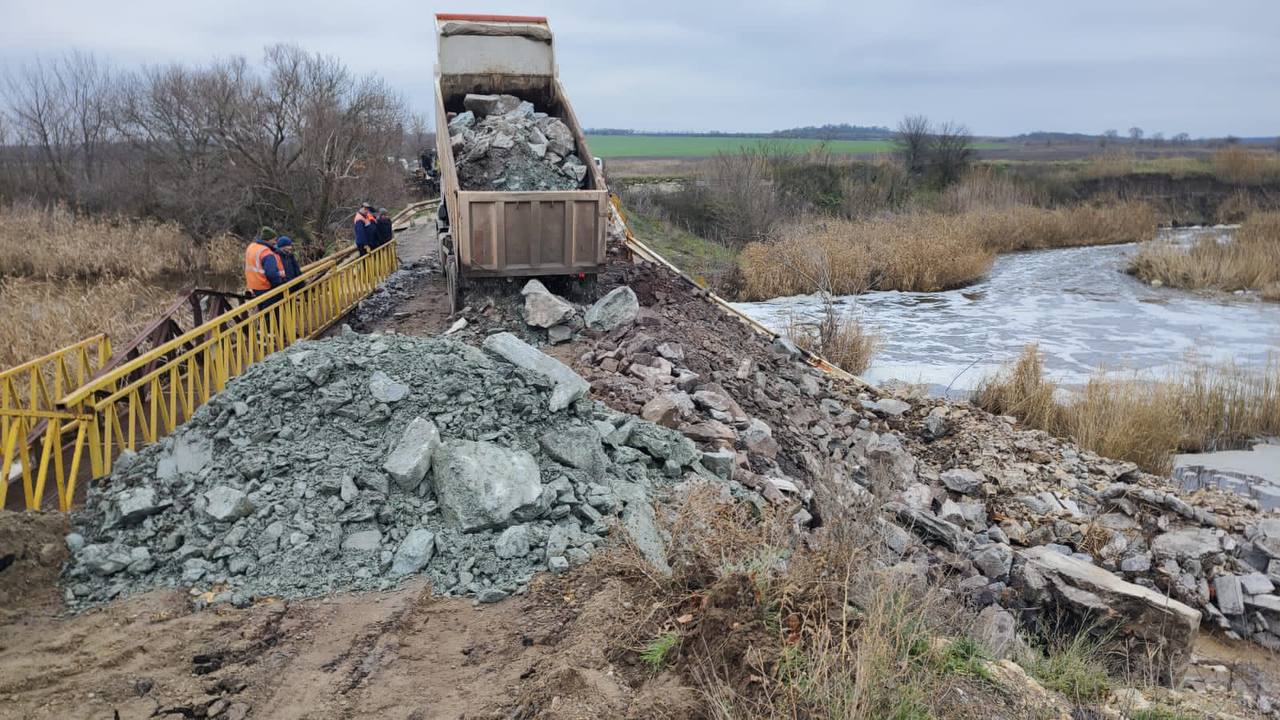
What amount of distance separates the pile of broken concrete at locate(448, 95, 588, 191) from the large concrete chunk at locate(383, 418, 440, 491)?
16.1ft

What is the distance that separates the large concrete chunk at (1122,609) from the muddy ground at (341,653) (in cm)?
59

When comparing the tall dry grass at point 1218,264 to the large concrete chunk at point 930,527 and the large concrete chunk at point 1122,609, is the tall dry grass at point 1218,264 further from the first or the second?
the large concrete chunk at point 1122,609

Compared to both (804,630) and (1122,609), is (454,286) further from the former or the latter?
(1122,609)

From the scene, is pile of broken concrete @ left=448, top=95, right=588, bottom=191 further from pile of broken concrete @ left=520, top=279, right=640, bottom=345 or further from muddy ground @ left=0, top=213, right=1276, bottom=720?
muddy ground @ left=0, top=213, right=1276, bottom=720

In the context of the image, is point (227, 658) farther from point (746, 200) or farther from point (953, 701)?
point (746, 200)

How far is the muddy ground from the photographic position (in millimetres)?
3361

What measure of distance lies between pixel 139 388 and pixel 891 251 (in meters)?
16.1

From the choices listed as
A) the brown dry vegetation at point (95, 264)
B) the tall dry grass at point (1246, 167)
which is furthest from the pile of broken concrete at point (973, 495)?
the tall dry grass at point (1246, 167)

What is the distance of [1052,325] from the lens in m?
15.7

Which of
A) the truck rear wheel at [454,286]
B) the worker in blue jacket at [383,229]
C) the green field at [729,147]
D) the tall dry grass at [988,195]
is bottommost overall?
the truck rear wheel at [454,286]

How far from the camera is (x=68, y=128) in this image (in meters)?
25.3

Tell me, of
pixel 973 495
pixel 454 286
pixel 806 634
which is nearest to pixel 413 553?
pixel 806 634

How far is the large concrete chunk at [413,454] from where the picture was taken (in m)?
4.91

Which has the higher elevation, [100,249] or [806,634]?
[100,249]
